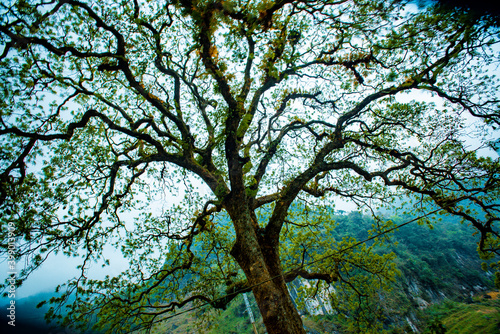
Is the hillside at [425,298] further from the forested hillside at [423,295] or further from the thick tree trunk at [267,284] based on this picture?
the thick tree trunk at [267,284]

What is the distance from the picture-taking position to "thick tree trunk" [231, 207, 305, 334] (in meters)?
3.51

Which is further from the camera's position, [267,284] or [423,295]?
[423,295]


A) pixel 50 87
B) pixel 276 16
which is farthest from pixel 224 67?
pixel 50 87

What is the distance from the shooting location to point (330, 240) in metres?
8.70

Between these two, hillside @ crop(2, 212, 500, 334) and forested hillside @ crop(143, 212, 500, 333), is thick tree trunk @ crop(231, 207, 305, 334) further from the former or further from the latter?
forested hillside @ crop(143, 212, 500, 333)

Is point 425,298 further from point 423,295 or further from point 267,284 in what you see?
point 267,284

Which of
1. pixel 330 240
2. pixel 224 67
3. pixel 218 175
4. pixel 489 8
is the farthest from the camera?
pixel 330 240

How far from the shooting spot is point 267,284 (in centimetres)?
384

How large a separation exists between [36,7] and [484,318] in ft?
164

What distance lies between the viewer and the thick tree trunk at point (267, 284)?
3508 millimetres

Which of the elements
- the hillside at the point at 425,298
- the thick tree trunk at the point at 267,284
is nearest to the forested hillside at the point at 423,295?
the hillside at the point at 425,298

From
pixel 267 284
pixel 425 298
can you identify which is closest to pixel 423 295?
pixel 425 298

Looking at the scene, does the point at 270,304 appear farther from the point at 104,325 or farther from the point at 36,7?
the point at 36,7

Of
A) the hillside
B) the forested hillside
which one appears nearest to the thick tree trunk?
the hillside
